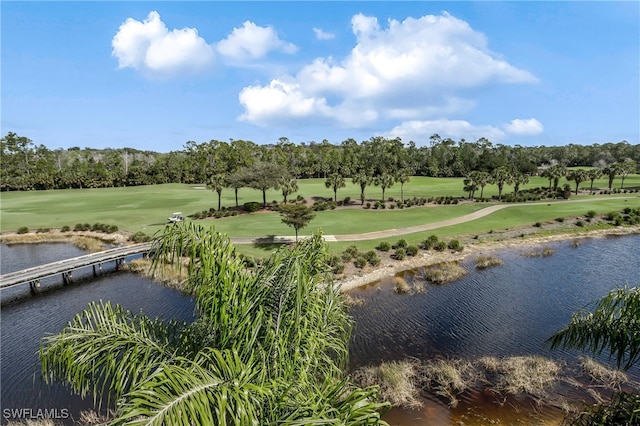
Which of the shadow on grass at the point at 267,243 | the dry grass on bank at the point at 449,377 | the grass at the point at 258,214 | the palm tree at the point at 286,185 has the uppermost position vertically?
the palm tree at the point at 286,185

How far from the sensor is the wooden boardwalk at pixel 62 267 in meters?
29.8

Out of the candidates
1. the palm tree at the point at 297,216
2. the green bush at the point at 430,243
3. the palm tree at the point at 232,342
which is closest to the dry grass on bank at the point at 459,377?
the palm tree at the point at 232,342

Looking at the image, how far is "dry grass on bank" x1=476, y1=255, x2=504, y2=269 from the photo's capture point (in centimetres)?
3501

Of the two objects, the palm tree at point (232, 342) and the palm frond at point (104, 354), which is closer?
the palm tree at point (232, 342)

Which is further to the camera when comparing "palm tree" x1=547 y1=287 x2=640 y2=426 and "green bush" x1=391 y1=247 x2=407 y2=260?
"green bush" x1=391 y1=247 x2=407 y2=260

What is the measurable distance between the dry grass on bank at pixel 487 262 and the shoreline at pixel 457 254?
207 cm

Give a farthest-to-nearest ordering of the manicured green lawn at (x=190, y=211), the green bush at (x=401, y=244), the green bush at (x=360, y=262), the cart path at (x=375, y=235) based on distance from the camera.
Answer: the manicured green lawn at (x=190, y=211) < the cart path at (x=375, y=235) < the green bush at (x=401, y=244) < the green bush at (x=360, y=262)

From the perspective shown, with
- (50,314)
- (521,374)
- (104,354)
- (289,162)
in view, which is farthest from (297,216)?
(289,162)

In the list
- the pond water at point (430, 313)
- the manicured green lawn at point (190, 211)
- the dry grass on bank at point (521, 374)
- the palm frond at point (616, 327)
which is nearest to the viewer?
the palm frond at point (616, 327)

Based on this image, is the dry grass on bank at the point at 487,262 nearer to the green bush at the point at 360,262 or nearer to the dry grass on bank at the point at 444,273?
the dry grass on bank at the point at 444,273

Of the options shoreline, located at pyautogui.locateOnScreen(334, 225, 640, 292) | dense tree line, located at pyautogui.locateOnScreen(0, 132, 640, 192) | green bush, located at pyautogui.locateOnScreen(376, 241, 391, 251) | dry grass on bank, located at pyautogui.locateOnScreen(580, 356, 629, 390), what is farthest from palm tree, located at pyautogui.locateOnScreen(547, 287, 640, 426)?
dense tree line, located at pyautogui.locateOnScreen(0, 132, 640, 192)

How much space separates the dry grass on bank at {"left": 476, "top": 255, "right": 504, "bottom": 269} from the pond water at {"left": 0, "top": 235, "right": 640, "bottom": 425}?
661 millimetres

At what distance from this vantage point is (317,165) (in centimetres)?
12325

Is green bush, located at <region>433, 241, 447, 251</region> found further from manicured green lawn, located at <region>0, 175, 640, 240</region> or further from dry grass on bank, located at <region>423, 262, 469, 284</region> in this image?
manicured green lawn, located at <region>0, 175, 640, 240</region>
